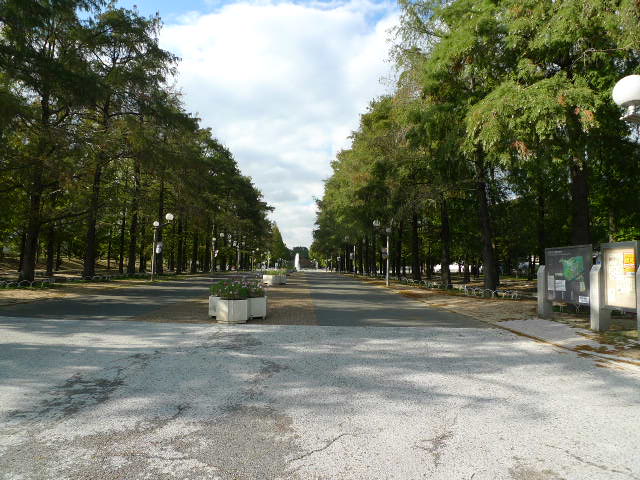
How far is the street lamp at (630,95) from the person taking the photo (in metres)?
5.82

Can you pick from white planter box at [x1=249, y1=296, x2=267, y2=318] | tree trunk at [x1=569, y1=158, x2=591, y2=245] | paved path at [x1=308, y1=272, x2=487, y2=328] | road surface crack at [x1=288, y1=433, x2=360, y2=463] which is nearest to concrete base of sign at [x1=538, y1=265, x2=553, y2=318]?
paved path at [x1=308, y1=272, x2=487, y2=328]

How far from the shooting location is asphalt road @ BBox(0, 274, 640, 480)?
3.29 m

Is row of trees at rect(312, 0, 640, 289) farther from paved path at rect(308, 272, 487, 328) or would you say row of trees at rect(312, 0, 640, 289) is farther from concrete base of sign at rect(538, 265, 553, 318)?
paved path at rect(308, 272, 487, 328)

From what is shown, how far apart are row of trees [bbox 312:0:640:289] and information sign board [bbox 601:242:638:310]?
293cm

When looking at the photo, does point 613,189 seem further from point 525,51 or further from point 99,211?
point 99,211

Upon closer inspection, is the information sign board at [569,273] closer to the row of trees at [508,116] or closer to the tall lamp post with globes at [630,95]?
the row of trees at [508,116]

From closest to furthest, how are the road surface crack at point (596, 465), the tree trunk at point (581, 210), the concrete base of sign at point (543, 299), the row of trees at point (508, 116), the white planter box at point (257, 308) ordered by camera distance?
the road surface crack at point (596, 465) → the row of trees at point (508, 116) → the white planter box at point (257, 308) → the concrete base of sign at point (543, 299) → the tree trunk at point (581, 210)

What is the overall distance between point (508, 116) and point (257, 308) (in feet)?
28.0

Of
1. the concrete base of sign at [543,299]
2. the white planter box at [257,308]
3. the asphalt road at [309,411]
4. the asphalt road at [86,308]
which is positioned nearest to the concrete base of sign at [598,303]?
the concrete base of sign at [543,299]

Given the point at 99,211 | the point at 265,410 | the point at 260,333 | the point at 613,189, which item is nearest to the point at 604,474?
the point at 265,410

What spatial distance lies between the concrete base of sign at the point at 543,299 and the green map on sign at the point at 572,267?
2.73 ft

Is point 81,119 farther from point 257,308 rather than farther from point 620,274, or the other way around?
point 620,274

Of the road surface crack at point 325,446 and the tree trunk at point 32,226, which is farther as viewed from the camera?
the tree trunk at point 32,226

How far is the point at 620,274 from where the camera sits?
9.34 meters
